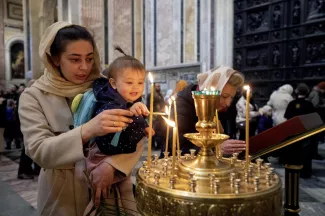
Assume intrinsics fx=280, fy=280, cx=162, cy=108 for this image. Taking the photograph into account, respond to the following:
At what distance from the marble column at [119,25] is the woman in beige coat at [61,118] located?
846cm

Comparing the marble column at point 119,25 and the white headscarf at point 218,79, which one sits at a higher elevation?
the marble column at point 119,25

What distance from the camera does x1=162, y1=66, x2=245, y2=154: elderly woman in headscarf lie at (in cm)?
146

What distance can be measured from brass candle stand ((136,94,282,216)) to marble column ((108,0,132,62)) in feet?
29.8

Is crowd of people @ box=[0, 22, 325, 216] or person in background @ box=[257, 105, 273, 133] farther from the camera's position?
person in background @ box=[257, 105, 273, 133]

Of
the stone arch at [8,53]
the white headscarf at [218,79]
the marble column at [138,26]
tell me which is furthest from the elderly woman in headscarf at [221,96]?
the stone arch at [8,53]

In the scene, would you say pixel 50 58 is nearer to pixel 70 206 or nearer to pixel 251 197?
pixel 70 206

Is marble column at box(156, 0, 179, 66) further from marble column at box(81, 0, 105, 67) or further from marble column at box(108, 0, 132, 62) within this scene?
marble column at box(81, 0, 105, 67)

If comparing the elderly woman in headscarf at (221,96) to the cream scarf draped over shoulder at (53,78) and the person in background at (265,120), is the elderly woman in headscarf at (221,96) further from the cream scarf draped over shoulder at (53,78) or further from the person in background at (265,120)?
the person in background at (265,120)

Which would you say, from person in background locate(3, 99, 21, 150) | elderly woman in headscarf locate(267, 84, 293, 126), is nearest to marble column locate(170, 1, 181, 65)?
elderly woman in headscarf locate(267, 84, 293, 126)

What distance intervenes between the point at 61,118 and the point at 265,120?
15.4 feet

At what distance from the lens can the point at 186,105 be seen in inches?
78.6

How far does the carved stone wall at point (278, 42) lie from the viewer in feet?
19.9

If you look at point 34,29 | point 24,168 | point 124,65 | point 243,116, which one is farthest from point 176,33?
point 124,65

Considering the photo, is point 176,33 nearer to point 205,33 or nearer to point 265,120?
point 205,33
